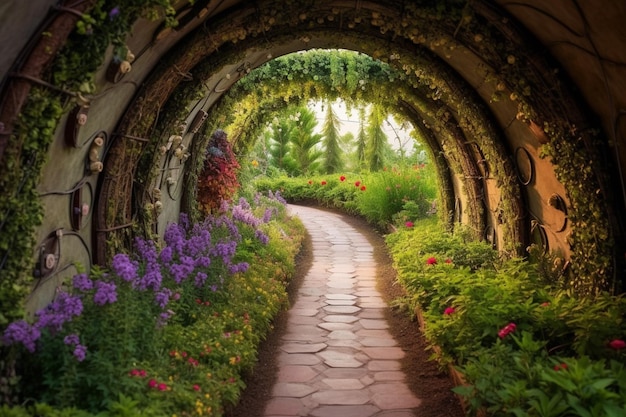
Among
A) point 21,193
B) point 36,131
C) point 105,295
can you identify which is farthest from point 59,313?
point 36,131

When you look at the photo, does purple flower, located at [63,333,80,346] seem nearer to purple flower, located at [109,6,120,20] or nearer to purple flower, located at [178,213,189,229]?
purple flower, located at [109,6,120,20]

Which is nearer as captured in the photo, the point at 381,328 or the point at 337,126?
the point at 381,328

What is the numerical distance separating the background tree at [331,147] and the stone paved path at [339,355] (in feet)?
49.7

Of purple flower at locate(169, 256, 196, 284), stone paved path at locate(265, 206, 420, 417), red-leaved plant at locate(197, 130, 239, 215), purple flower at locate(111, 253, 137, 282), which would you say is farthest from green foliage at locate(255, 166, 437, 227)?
purple flower at locate(111, 253, 137, 282)

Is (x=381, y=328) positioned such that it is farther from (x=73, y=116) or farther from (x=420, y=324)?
(x=73, y=116)

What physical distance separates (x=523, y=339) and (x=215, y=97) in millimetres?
4996

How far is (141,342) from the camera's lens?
380cm

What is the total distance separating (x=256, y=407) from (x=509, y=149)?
3.71 metres

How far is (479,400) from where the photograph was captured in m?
3.48

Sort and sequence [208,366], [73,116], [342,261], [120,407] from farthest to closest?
[342,261]
[208,366]
[73,116]
[120,407]

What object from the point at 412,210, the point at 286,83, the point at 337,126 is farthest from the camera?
the point at 337,126

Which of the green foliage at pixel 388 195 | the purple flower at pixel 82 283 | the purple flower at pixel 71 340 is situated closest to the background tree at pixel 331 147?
the green foliage at pixel 388 195

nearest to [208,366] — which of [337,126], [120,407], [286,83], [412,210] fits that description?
[120,407]

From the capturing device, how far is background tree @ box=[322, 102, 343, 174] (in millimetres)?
24812
